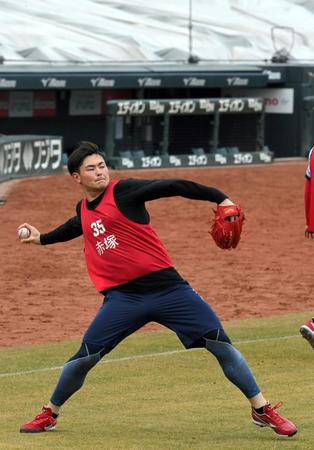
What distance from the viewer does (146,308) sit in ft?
22.7

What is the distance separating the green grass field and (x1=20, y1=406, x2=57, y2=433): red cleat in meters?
0.06

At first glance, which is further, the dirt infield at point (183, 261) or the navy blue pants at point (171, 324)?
the dirt infield at point (183, 261)

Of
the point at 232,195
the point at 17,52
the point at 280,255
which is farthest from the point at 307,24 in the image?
the point at 280,255

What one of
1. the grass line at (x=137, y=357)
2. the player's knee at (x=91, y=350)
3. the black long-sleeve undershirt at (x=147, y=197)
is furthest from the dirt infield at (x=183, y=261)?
the black long-sleeve undershirt at (x=147, y=197)

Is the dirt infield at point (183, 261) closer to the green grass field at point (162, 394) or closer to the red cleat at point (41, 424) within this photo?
the green grass field at point (162, 394)

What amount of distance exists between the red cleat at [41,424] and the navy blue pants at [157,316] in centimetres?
53

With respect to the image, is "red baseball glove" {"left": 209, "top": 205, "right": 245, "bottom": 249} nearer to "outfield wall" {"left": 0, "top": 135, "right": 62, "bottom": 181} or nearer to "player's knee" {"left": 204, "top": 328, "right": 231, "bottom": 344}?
"player's knee" {"left": 204, "top": 328, "right": 231, "bottom": 344}

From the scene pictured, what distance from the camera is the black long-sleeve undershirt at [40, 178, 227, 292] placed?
6578mm

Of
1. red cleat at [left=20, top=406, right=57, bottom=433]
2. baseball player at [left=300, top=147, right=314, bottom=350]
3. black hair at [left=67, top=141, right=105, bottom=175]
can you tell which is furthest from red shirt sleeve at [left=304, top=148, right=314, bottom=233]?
red cleat at [left=20, top=406, right=57, bottom=433]

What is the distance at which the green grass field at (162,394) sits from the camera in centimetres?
686

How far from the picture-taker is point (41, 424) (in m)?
7.13

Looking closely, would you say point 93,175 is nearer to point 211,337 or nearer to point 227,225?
point 227,225

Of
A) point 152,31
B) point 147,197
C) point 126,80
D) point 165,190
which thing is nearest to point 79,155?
point 147,197

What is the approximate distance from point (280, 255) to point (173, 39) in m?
17.7
